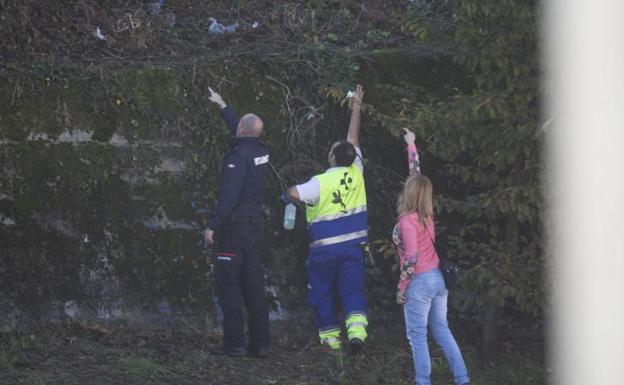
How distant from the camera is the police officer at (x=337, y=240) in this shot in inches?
320

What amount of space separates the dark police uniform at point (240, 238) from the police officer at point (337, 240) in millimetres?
401

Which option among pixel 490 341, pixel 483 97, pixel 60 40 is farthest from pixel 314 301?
pixel 60 40

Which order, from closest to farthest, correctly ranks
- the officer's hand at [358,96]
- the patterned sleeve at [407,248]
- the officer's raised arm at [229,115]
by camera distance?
the patterned sleeve at [407,248] < the officer's raised arm at [229,115] < the officer's hand at [358,96]

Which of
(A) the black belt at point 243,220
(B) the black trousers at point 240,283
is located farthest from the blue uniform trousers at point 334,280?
(A) the black belt at point 243,220

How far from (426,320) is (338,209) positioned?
4.97ft

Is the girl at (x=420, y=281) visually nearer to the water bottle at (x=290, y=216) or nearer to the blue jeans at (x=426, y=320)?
the blue jeans at (x=426, y=320)

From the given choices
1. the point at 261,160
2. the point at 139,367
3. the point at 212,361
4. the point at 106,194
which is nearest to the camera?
the point at 139,367

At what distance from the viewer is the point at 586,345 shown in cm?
805

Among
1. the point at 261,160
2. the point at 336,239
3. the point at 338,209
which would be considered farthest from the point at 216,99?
the point at 336,239

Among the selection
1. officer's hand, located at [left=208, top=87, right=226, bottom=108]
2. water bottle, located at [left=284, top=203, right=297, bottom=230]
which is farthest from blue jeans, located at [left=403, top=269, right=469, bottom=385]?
officer's hand, located at [left=208, top=87, right=226, bottom=108]

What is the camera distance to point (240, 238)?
7938 mm

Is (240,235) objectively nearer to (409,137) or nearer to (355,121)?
(355,121)

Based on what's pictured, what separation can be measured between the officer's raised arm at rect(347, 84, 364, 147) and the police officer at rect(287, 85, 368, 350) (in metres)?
0.11

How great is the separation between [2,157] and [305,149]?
288 cm
